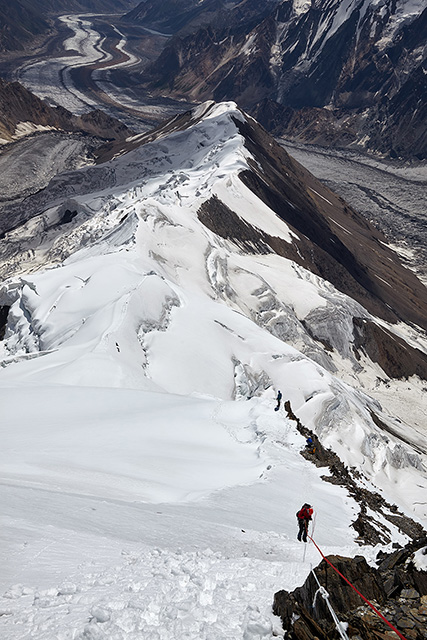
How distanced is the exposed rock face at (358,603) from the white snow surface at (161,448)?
0.48 meters

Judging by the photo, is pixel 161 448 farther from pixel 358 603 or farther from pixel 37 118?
pixel 37 118

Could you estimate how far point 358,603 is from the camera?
9.64 meters

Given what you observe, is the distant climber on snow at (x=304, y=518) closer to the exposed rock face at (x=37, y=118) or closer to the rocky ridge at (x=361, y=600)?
the rocky ridge at (x=361, y=600)

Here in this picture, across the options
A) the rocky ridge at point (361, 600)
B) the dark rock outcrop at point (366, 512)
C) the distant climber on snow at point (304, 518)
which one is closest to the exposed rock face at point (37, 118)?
the dark rock outcrop at point (366, 512)

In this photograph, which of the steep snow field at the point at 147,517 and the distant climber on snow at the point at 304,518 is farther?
the distant climber on snow at the point at 304,518

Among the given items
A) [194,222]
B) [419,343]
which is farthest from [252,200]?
[419,343]

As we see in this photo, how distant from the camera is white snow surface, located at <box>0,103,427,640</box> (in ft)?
32.7

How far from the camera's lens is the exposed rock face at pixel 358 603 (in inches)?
351

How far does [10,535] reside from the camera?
36.1ft

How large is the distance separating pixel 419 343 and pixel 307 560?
6746 centimetres

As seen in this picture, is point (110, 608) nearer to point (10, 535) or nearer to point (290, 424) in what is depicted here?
point (10, 535)

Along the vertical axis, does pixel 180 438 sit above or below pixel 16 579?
below

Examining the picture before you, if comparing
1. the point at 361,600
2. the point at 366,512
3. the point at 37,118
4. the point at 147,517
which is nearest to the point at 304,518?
the point at 147,517

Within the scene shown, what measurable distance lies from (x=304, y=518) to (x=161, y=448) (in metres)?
7.20
